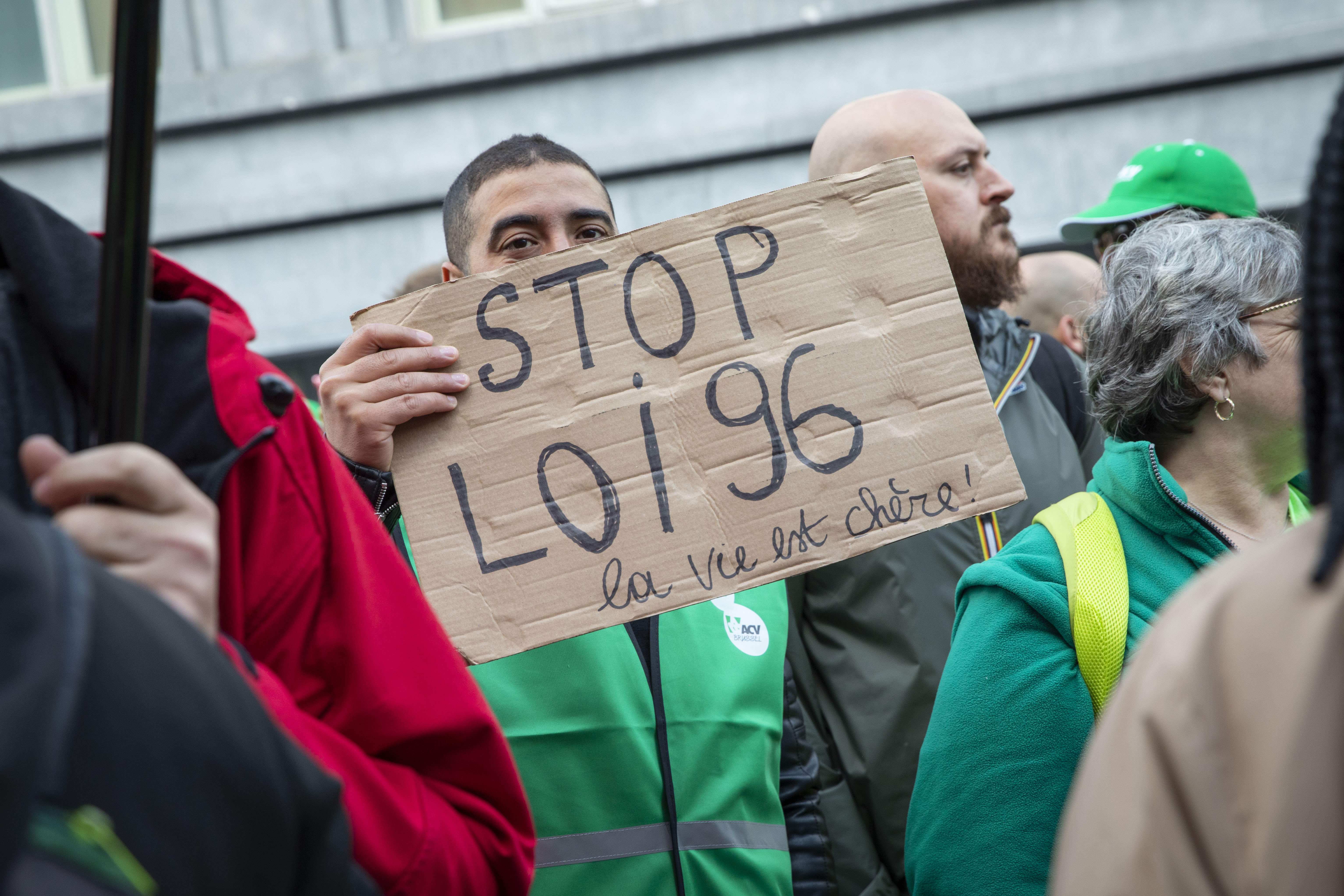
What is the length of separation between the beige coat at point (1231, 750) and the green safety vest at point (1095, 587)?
1.03 meters

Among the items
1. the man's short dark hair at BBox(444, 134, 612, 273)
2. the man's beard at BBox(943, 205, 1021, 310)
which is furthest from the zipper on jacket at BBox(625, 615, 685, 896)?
the man's beard at BBox(943, 205, 1021, 310)

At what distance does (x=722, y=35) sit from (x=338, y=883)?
6.22 m

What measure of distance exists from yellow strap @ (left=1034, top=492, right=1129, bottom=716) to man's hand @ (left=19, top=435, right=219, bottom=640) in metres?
1.40

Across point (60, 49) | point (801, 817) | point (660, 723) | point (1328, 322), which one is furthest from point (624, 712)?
point (60, 49)

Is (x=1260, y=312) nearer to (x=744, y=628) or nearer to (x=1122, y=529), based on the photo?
(x=1122, y=529)

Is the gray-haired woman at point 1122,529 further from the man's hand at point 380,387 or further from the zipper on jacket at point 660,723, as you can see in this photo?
the man's hand at point 380,387

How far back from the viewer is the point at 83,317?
117 centimetres

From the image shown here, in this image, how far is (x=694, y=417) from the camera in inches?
74.3

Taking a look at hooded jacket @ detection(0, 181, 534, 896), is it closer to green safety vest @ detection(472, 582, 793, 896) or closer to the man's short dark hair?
green safety vest @ detection(472, 582, 793, 896)

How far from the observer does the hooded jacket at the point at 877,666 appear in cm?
250

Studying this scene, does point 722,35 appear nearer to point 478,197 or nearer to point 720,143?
point 720,143

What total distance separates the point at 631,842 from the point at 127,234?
1.31 m

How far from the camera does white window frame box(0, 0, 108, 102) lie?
7395mm

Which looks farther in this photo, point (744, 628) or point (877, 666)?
point (877, 666)
